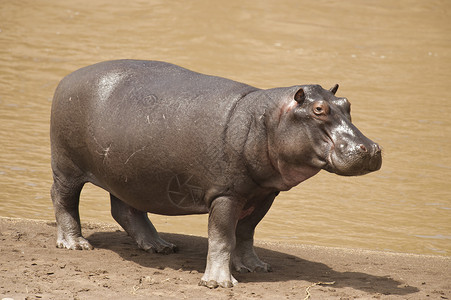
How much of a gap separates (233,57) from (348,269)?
13.1 meters

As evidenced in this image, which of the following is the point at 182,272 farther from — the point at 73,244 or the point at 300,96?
the point at 300,96

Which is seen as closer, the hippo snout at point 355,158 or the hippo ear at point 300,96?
the hippo snout at point 355,158

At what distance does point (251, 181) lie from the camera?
6.00 metres

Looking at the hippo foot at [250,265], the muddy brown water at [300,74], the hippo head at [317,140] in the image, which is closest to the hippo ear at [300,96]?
the hippo head at [317,140]

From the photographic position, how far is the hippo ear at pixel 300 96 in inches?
225

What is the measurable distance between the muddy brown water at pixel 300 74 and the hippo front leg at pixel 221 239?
332cm

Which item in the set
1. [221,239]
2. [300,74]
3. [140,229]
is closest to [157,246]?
[140,229]

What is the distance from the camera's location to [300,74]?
60.5 ft

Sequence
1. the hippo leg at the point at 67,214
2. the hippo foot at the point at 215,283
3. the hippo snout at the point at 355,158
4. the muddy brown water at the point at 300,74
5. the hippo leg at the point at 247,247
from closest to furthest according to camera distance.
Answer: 1. the hippo snout at the point at 355,158
2. the hippo foot at the point at 215,283
3. the hippo leg at the point at 247,247
4. the hippo leg at the point at 67,214
5. the muddy brown water at the point at 300,74

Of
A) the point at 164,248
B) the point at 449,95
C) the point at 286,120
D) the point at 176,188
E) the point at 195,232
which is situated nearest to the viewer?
the point at 286,120

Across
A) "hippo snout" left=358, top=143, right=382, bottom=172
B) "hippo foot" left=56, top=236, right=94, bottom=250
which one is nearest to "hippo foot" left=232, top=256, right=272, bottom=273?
"hippo foot" left=56, top=236, right=94, bottom=250

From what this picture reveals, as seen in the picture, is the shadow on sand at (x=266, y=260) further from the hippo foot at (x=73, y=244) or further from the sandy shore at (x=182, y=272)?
the hippo foot at (x=73, y=244)

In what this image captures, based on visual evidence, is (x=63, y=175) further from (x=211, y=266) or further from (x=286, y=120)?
(x=286, y=120)

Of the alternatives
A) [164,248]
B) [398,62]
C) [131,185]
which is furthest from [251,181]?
[398,62]
